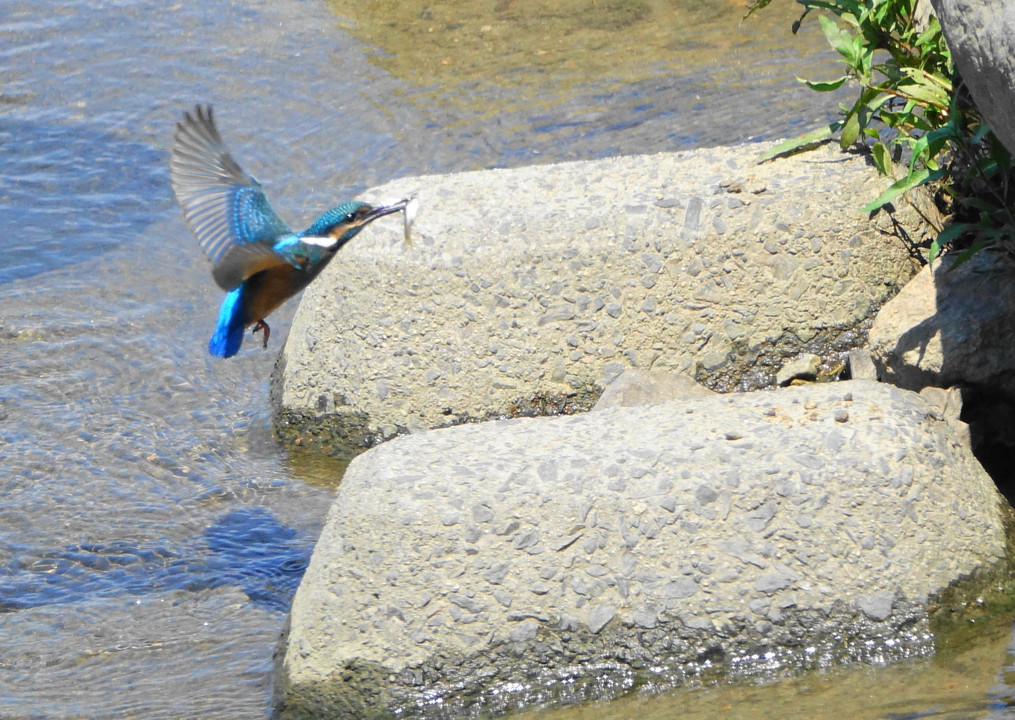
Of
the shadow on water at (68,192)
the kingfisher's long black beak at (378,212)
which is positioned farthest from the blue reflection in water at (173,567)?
the shadow on water at (68,192)

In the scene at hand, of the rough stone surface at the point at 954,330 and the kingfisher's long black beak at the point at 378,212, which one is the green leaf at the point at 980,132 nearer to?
the rough stone surface at the point at 954,330

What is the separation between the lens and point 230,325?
468cm

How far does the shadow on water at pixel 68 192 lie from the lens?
7.25 metres

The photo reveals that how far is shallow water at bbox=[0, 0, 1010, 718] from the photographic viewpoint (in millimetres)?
4238

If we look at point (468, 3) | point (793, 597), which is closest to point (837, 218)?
point (793, 597)

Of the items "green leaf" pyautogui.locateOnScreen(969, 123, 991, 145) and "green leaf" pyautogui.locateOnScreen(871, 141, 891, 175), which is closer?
"green leaf" pyautogui.locateOnScreen(969, 123, 991, 145)

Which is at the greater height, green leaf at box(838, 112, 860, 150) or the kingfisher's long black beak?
green leaf at box(838, 112, 860, 150)

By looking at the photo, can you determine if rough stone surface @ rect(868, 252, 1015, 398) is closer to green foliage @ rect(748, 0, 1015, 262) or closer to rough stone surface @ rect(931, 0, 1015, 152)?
green foliage @ rect(748, 0, 1015, 262)

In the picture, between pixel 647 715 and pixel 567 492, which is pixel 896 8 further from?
pixel 647 715

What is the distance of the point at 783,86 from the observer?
311 inches

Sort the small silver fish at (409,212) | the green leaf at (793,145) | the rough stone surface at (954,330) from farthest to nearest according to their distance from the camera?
the green leaf at (793,145) → the small silver fish at (409,212) → the rough stone surface at (954,330)

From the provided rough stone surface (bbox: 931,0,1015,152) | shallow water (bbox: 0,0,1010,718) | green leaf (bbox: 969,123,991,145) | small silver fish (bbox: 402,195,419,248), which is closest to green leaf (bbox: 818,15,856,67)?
green leaf (bbox: 969,123,991,145)

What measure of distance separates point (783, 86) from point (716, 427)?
4702mm

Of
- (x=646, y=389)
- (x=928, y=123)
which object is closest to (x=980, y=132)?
(x=928, y=123)
